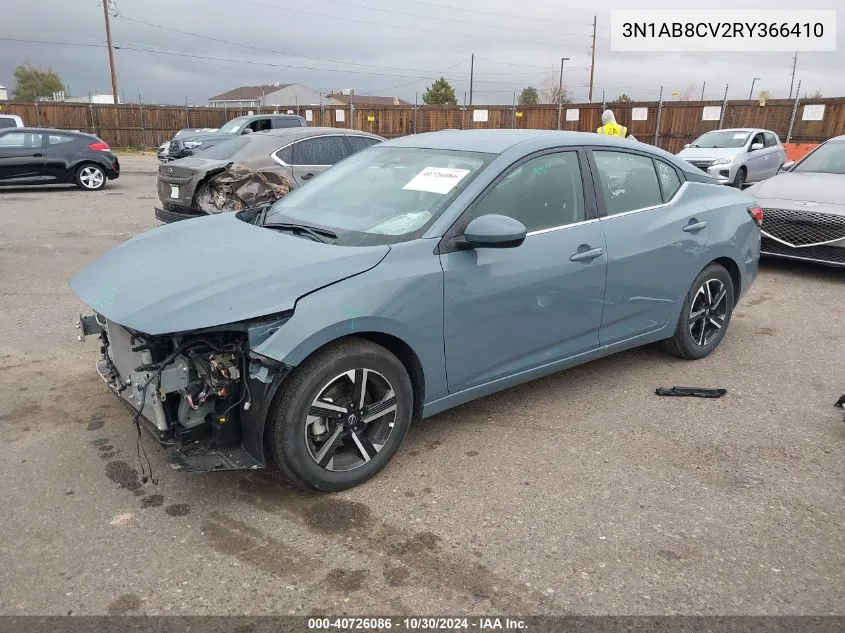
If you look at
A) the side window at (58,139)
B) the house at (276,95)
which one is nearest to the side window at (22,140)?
the side window at (58,139)

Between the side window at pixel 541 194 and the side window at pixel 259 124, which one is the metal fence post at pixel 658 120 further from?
the side window at pixel 541 194

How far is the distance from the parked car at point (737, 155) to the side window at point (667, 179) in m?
10.9

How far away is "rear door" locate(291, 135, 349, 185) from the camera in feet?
30.4

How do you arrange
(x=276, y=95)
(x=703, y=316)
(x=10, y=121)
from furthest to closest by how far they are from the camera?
(x=276, y=95)
(x=10, y=121)
(x=703, y=316)

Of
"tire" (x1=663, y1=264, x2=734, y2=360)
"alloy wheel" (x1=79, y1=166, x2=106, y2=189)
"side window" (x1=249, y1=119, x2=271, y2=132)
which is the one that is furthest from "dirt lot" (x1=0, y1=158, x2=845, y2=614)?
"side window" (x1=249, y1=119, x2=271, y2=132)

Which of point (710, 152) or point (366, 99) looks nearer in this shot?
point (710, 152)

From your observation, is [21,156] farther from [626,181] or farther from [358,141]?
[626,181]

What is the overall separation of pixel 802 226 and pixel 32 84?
11175cm

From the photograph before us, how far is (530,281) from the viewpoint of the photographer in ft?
12.0

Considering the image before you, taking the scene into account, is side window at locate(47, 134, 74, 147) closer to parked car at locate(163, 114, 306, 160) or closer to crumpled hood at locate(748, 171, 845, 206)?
parked car at locate(163, 114, 306, 160)

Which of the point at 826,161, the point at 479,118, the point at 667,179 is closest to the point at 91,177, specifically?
the point at 667,179

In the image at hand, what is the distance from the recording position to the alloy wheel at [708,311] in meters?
4.94

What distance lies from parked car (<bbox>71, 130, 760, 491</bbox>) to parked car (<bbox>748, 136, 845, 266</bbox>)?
366 centimetres

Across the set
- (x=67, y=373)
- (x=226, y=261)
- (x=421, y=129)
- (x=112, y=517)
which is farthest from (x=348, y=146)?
(x=421, y=129)
